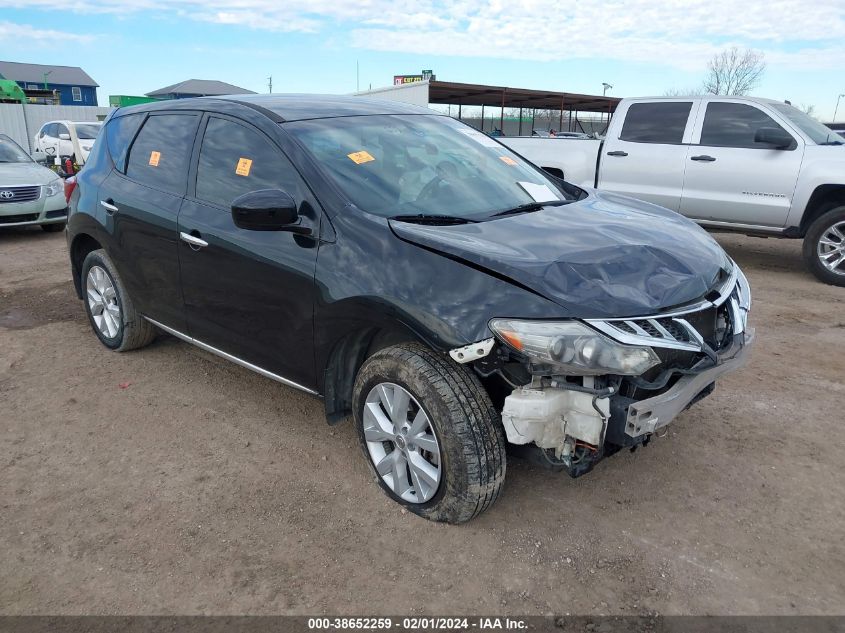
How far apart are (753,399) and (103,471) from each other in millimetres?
3770

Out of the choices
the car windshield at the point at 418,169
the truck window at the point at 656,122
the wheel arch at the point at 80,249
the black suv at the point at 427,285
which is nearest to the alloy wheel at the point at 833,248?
the truck window at the point at 656,122

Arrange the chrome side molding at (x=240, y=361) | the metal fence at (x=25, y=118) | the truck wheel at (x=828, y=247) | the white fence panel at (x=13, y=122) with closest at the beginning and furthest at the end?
1. the chrome side molding at (x=240, y=361)
2. the truck wheel at (x=828, y=247)
3. the white fence panel at (x=13, y=122)
4. the metal fence at (x=25, y=118)

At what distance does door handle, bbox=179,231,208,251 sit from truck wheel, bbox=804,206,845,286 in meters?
6.38

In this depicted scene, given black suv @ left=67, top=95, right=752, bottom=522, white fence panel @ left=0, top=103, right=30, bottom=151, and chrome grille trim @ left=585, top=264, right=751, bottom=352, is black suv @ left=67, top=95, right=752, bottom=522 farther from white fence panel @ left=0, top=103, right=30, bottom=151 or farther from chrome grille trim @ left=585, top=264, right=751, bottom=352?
white fence panel @ left=0, top=103, right=30, bottom=151

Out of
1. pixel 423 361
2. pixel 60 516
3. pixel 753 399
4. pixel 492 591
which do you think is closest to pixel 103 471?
pixel 60 516

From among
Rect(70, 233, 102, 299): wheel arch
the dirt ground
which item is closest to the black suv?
the dirt ground

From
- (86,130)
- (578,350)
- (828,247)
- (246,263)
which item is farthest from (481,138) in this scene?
(86,130)

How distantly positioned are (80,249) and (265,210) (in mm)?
2844

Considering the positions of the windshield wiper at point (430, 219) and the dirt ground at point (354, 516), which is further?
the windshield wiper at point (430, 219)

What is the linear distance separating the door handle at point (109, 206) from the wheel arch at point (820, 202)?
22.1 feet

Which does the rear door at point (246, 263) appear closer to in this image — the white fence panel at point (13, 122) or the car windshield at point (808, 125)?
the car windshield at point (808, 125)

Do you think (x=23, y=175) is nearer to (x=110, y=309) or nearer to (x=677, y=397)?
(x=110, y=309)

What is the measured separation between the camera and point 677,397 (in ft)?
8.30

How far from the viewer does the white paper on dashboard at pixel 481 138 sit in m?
4.05
